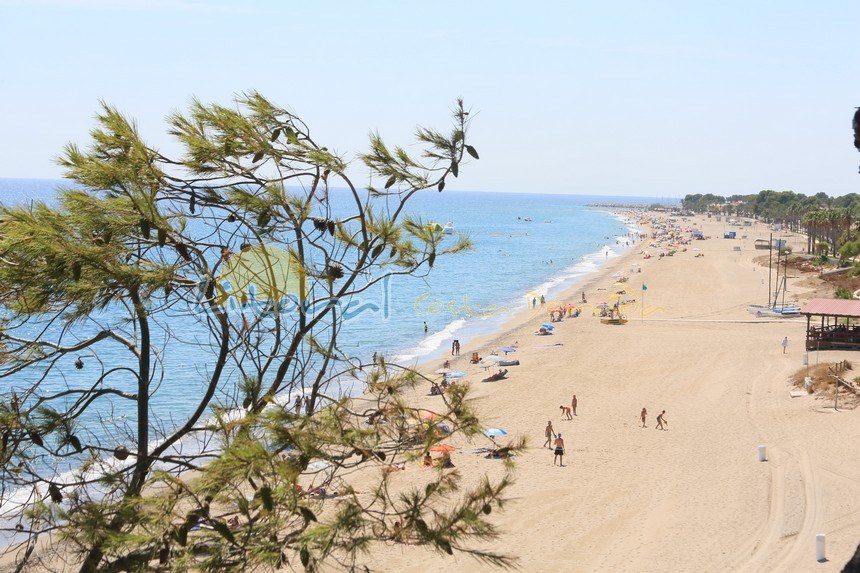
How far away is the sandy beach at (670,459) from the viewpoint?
11555 mm

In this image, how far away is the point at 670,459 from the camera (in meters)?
16.1

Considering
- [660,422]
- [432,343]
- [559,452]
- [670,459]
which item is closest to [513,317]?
[432,343]

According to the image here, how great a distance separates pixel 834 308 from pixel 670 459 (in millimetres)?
11960

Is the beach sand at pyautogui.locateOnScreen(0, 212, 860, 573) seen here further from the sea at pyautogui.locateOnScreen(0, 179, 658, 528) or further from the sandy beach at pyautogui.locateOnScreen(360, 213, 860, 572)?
the sea at pyautogui.locateOnScreen(0, 179, 658, 528)

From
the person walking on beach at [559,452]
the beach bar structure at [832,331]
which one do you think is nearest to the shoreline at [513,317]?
the person walking on beach at [559,452]

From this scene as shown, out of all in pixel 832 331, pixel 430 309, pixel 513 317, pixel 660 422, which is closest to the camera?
pixel 660 422

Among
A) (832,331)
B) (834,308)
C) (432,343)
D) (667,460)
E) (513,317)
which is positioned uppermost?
(834,308)

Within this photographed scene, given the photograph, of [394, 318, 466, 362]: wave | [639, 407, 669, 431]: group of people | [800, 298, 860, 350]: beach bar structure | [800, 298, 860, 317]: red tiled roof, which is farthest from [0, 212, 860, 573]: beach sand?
[394, 318, 466, 362]: wave

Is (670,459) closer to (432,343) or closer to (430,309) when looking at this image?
(432,343)

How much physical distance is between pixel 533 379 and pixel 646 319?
1365 cm

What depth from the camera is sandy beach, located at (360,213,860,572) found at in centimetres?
1155

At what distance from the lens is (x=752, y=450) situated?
16234 mm

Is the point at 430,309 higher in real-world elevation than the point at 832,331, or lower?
lower

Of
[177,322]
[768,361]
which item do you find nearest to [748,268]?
[768,361]
